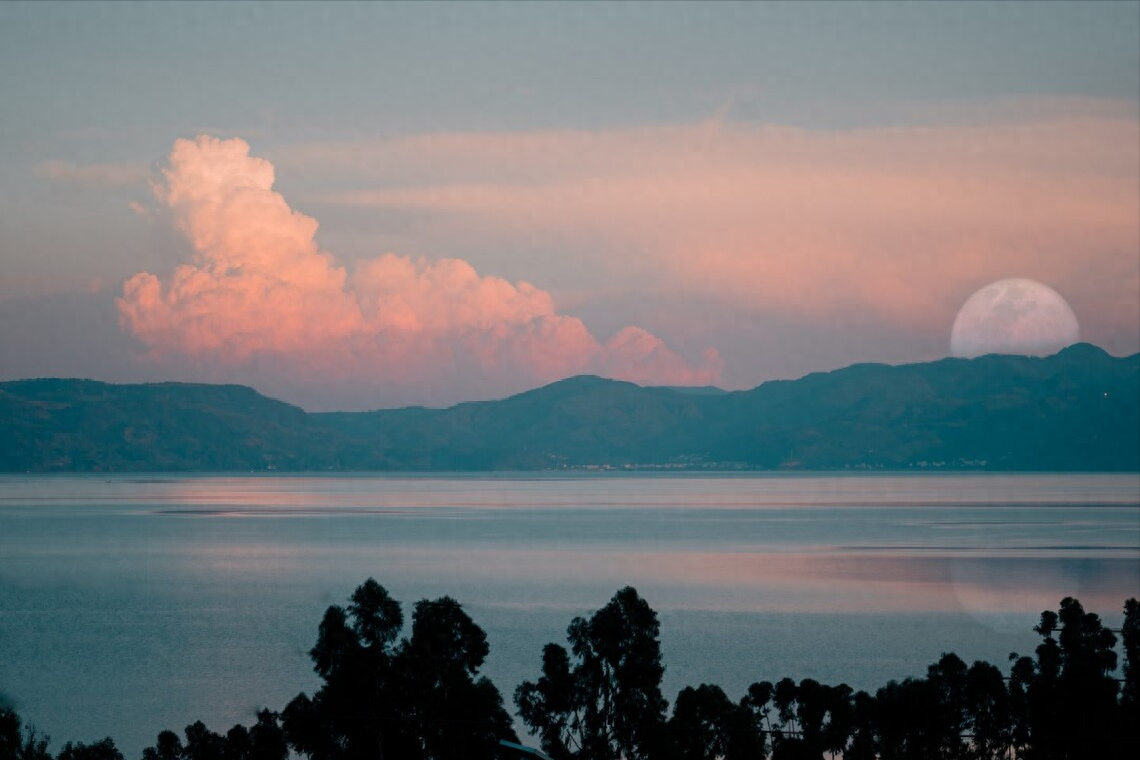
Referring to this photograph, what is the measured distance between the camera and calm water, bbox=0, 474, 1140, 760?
57906 millimetres

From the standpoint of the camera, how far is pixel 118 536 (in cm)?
14962

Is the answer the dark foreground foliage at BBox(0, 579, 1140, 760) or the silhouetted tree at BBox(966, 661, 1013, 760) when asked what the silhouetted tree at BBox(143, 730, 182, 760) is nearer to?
the dark foreground foliage at BBox(0, 579, 1140, 760)

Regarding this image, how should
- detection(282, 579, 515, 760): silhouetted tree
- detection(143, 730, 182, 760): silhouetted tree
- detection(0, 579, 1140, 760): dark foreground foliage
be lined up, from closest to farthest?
detection(282, 579, 515, 760): silhouetted tree
detection(0, 579, 1140, 760): dark foreground foliage
detection(143, 730, 182, 760): silhouetted tree

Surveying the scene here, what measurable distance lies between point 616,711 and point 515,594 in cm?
5197

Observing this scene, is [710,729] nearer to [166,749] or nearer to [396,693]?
[396,693]

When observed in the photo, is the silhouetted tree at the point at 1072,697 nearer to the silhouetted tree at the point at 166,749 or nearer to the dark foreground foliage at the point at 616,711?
the dark foreground foliage at the point at 616,711

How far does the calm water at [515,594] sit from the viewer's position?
2280 inches

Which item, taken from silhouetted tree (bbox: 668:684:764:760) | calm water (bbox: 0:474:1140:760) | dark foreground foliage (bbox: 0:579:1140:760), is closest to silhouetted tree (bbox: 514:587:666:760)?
dark foreground foliage (bbox: 0:579:1140:760)

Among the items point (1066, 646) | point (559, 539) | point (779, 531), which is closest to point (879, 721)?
point (1066, 646)

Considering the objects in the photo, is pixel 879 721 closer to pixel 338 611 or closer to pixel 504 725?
pixel 504 725

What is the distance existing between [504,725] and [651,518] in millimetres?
A: 151113

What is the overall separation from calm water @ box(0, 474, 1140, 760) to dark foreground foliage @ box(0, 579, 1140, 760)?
628 inches

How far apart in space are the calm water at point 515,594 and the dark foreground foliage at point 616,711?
15.9 m

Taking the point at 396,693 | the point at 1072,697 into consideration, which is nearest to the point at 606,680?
the point at 396,693
